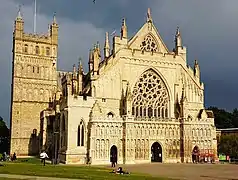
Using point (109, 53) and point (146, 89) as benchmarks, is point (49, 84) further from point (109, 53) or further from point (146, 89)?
point (146, 89)

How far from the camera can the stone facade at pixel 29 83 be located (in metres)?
71.8

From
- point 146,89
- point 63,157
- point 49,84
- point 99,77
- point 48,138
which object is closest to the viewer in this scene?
point 63,157

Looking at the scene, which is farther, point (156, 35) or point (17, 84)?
point (17, 84)

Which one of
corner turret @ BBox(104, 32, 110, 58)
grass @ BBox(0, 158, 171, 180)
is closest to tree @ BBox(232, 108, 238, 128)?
corner turret @ BBox(104, 32, 110, 58)

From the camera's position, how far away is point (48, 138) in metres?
64.9

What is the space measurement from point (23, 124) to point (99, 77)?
82.4 ft

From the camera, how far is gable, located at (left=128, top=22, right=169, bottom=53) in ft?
199

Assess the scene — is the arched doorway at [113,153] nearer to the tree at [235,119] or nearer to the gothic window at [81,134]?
the gothic window at [81,134]

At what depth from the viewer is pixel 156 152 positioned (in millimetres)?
59531

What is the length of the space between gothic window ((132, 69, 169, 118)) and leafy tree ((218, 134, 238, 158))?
762 inches

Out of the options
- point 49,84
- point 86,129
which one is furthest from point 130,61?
point 49,84

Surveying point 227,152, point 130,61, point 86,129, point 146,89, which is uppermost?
point 130,61

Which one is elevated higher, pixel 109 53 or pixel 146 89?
pixel 109 53

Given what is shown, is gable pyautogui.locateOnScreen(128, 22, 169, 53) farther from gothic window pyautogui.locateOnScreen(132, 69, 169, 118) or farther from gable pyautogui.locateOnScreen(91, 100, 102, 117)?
gable pyautogui.locateOnScreen(91, 100, 102, 117)
